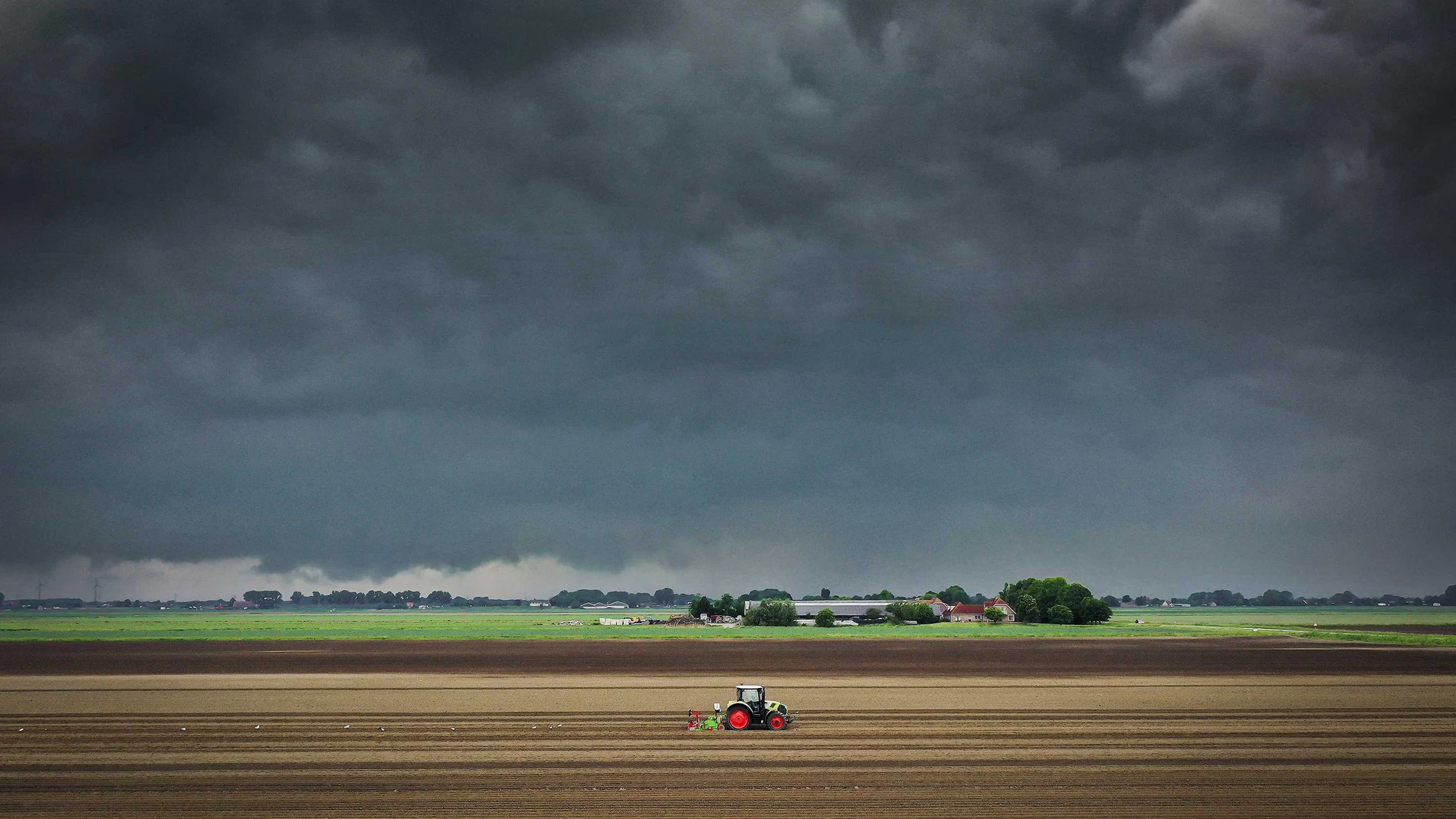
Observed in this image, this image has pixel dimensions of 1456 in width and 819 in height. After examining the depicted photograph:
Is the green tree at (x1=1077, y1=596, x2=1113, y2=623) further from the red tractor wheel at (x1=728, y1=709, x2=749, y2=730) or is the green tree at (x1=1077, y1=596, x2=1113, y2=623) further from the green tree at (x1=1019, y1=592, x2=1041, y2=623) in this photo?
the red tractor wheel at (x1=728, y1=709, x2=749, y2=730)

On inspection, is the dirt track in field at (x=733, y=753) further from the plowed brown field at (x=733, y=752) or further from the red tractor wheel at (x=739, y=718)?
the red tractor wheel at (x=739, y=718)

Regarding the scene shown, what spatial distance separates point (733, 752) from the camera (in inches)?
1126

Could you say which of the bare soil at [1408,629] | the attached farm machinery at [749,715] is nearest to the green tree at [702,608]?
the bare soil at [1408,629]

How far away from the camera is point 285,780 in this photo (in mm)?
25453

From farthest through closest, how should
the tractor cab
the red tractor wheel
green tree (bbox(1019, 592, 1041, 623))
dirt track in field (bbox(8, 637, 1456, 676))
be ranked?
green tree (bbox(1019, 592, 1041, 623)) → dirt track in field (bbox(8, 637, 1456, 676)) → the tractor cab → the red tractor wheel

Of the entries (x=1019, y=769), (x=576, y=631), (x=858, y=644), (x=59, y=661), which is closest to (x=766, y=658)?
(x=858, y=644)

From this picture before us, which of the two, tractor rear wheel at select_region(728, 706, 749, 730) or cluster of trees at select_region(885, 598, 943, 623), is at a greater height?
tractor rear wheel at select_region(728, 706, 749, 730)

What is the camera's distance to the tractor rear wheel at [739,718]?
106ft

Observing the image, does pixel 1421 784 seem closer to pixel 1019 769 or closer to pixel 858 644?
pixel 1019 769

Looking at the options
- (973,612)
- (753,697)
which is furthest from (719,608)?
(753,697)

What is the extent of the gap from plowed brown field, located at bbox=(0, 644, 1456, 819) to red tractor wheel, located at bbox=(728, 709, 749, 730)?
2.32 feet

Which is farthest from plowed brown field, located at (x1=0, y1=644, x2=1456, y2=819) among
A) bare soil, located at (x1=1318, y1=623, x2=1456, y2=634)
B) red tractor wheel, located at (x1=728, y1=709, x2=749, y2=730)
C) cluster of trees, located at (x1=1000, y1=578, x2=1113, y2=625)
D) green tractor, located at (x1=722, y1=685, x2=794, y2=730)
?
cluster of trees, located at (x1=1000, y1=578, x2=1113, y2=625)

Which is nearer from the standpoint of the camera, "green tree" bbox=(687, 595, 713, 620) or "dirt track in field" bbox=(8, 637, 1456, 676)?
"dirt track in field" bbox=(8, 637, 1456, 676)

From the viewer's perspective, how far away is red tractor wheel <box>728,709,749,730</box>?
106 feet
